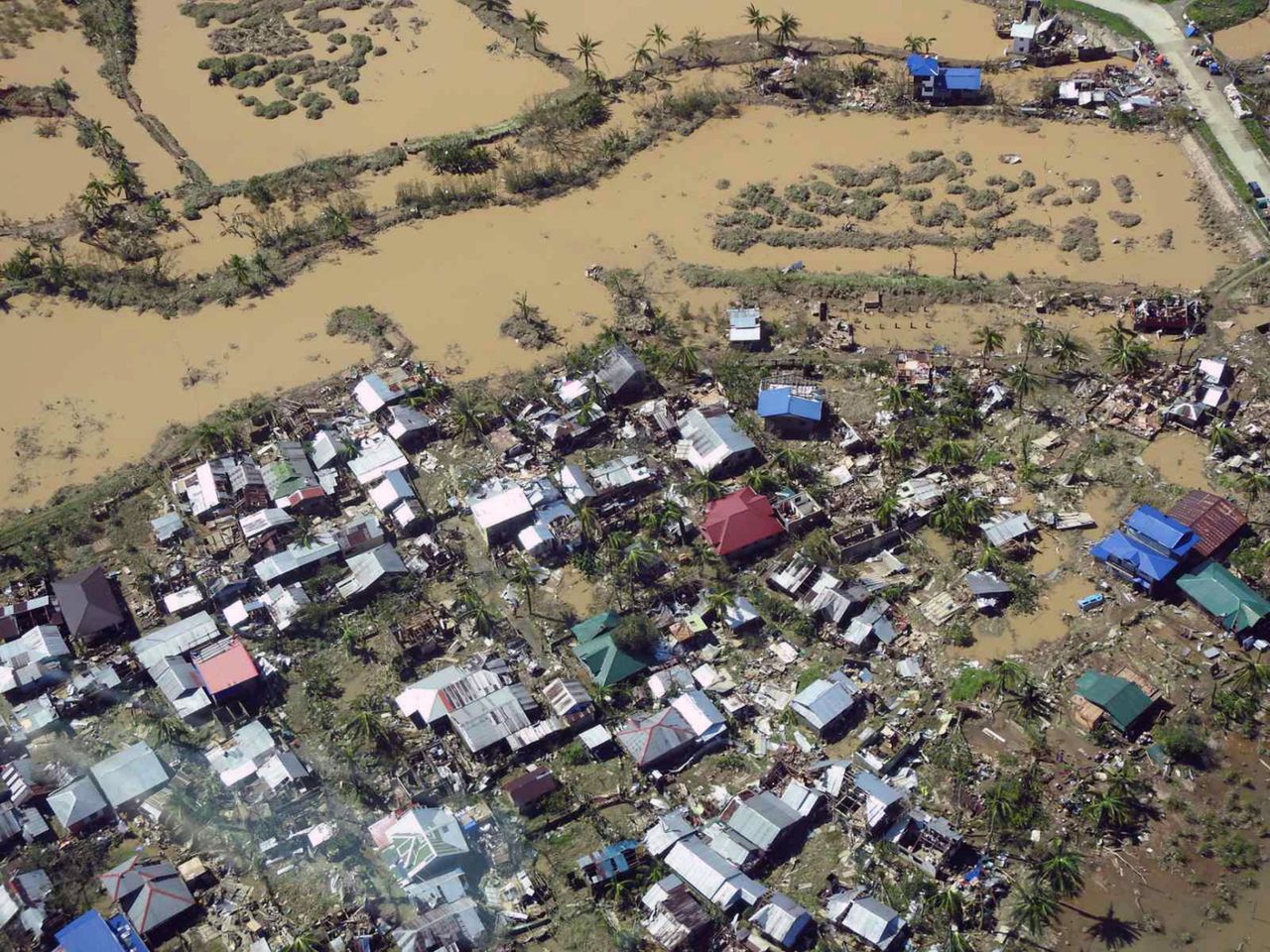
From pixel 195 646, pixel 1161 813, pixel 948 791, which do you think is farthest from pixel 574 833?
pixel 1161 813

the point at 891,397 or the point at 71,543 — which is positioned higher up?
the point at 891,397

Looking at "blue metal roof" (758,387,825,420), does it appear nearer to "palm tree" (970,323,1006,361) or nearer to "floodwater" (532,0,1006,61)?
"palm tree" (970,323,1006,361)

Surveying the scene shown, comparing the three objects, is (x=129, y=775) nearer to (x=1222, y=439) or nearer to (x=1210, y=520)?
(x=1210, y=520)

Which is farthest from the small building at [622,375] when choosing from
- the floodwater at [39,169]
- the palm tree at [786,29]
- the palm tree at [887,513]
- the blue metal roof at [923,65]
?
the floodwater at [39,169]

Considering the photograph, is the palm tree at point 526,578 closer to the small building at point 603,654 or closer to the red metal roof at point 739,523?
the small building at point 603,654

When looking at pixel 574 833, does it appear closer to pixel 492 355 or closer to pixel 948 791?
pixel 948 791
